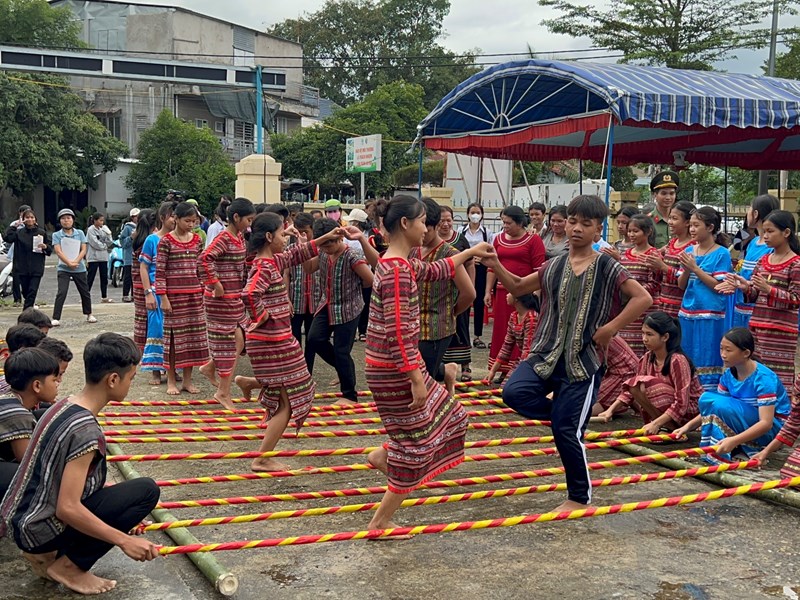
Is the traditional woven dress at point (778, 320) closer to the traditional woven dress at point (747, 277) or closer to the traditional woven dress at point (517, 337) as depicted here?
the traditional woven dress at point (747, 277)

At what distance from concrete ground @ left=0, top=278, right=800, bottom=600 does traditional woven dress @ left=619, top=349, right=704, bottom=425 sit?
0.98 metres

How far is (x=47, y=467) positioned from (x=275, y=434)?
2.11 meters

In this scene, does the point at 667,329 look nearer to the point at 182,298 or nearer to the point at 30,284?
the point at 182,298

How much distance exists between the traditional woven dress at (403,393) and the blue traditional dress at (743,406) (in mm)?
2123

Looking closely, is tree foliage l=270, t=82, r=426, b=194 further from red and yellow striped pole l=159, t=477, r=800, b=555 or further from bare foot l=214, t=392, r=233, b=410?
red and yellow striped pole l=159, t=477, r=800, b=555

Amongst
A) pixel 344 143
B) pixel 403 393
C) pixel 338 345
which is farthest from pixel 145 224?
pixel 344 143

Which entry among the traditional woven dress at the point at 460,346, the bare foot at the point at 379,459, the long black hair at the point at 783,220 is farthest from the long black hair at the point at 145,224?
the long black hair at the point at 783,220

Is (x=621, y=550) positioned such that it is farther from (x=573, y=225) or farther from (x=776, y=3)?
(x=776, y=3)

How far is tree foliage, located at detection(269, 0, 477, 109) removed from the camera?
47656mm

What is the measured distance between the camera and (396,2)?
47.3 m

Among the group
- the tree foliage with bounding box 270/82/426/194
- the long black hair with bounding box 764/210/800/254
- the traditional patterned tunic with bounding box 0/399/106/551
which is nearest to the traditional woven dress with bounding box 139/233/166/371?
the traditional patterned tunic with bounding box 0/399/106/551

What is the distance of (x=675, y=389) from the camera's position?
20.7ft

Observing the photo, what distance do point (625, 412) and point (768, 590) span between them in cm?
343

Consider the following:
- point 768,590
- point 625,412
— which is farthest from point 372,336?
point 625,412
